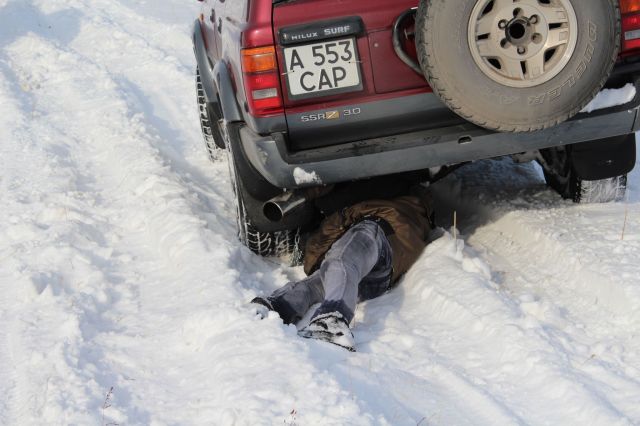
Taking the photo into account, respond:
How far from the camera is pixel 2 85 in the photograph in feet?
26.9

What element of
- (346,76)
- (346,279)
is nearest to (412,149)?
(346,76)

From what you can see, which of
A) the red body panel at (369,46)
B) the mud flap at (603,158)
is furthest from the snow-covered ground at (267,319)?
the red body panel at (369,46)

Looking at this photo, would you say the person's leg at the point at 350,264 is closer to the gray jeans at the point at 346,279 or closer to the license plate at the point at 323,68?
the gray jeans at the point at 346,279

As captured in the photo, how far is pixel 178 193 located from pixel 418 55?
7.70 ft

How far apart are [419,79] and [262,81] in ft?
2.46

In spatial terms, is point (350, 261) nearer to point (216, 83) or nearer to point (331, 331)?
point (331, 331)

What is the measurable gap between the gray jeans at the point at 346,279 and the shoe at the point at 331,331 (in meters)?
0.08

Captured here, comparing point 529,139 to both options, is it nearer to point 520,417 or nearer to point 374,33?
point 374,33

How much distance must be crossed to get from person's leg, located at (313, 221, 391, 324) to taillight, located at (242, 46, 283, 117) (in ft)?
2.39

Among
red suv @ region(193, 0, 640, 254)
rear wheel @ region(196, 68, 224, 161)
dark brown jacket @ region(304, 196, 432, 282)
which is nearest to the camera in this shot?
red suv @ region(193, 0, 640, 254)

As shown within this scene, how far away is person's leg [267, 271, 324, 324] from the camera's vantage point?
366 centimetres

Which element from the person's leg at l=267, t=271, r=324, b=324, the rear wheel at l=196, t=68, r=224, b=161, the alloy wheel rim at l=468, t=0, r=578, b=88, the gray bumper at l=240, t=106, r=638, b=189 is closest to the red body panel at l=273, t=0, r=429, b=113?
the gray bumper at l=240, t=106, r=638, b=189

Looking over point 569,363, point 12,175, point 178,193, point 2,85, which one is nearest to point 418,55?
point 569,363

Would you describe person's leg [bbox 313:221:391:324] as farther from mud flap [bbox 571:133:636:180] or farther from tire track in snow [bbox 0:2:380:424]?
mud flap [bbox 571:133:636:180]
